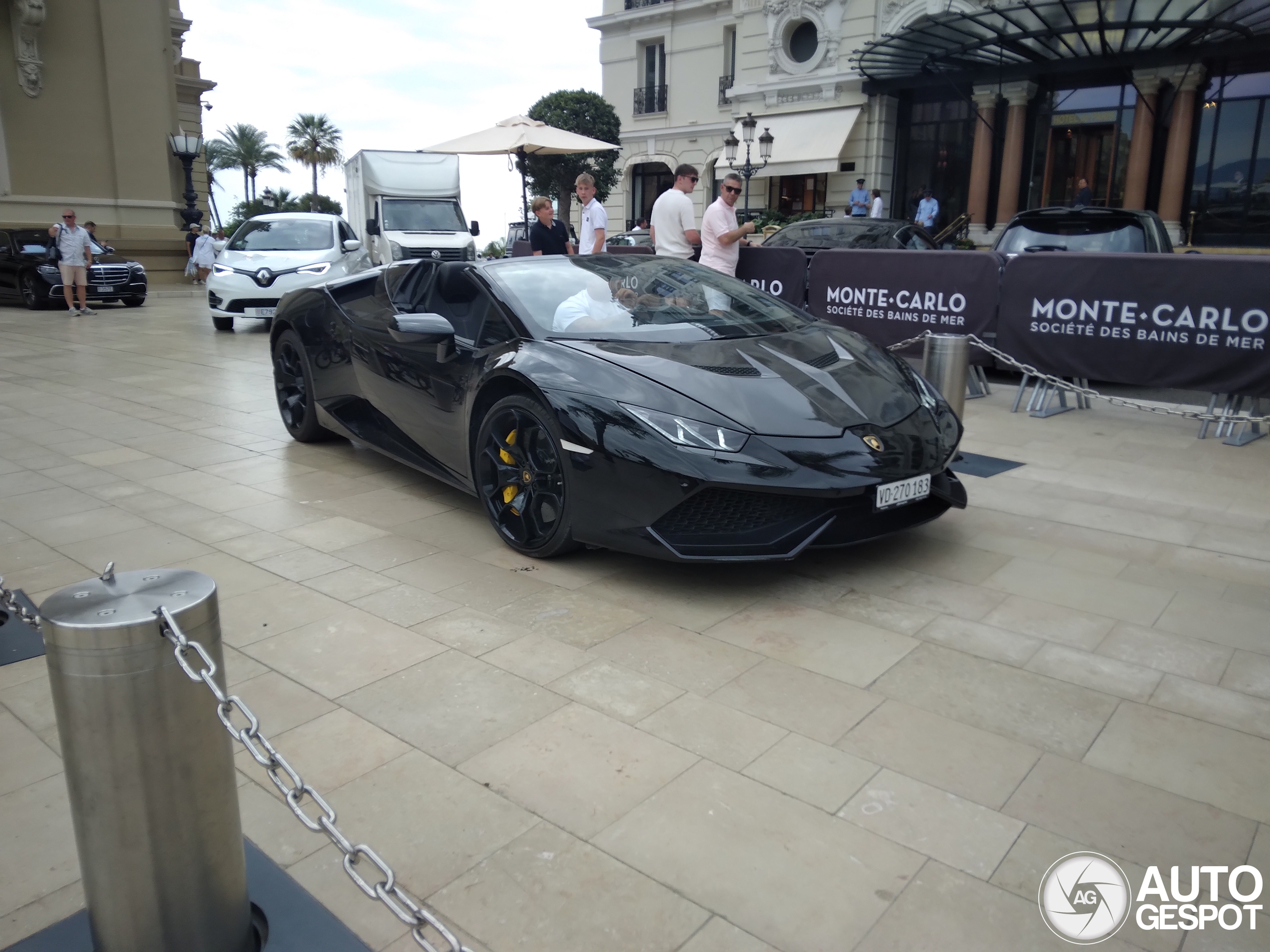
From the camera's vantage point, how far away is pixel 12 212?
833 inches

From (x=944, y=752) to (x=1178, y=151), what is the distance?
24.0m

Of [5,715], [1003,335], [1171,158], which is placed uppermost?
[1171,158]

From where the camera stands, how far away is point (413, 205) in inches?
802

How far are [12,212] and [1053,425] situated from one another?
2222 cm

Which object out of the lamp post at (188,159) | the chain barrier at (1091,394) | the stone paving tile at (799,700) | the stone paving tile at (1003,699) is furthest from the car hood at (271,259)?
the stone paving tile at (1003,699)

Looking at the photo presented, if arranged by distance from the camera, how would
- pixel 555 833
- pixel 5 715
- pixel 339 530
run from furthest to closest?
pixel 339 530, pixel 5 715, pixel 555 833

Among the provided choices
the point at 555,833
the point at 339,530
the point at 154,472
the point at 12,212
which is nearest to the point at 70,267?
the point at 12,212

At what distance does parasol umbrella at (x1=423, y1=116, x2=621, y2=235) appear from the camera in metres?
17.4

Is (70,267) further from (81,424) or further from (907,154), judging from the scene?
(907,154)

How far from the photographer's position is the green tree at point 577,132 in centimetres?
3438

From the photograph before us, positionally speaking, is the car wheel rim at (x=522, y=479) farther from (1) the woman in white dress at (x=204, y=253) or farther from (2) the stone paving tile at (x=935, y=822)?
(1) the woman in white dress at (x=204, y=253)

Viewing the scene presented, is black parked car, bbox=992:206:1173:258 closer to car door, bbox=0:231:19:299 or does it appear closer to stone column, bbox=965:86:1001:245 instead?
stone column, bbox=965:86:1001:245

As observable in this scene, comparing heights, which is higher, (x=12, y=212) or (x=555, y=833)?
(x=12, y=212)

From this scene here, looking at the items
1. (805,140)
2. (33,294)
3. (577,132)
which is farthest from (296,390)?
(577,132)
